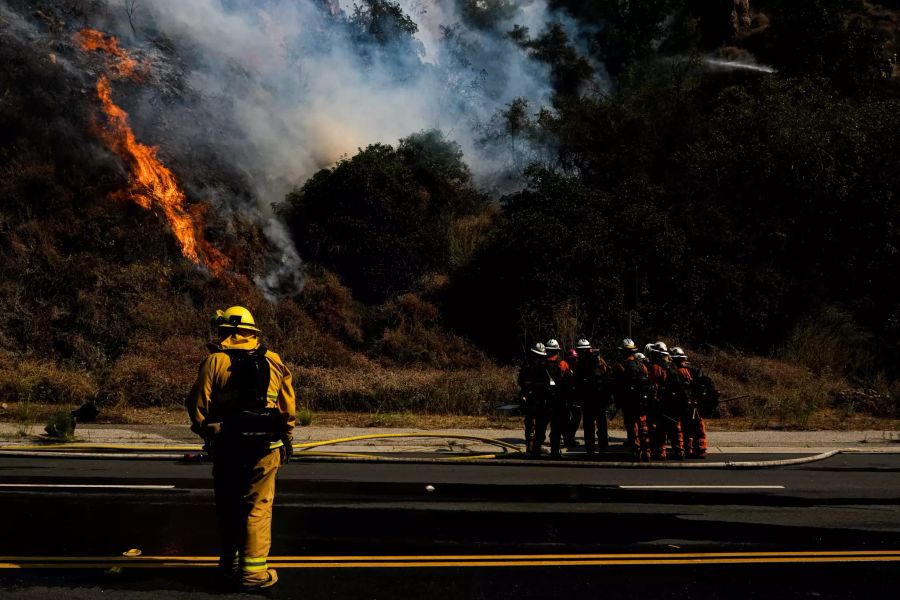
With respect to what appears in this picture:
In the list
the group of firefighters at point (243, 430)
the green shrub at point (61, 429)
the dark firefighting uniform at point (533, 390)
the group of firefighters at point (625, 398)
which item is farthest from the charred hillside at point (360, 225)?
the group of firefighters at point (243, 430)

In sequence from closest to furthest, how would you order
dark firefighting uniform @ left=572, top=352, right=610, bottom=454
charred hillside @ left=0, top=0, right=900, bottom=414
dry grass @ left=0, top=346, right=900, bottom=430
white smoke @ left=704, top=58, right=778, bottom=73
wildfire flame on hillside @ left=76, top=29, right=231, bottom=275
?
dark firefighting uniform @ left=572, top=352, right=610, bottom=454, dry grass @ left=0, top=346, right=900, bottom=430, charred hillside @ left=0, top=0, right=900, bottom=414, wildfire flame on hillside @ left=76, top=29, right=231, bottom=275, white smoke @ left=704, top=58, right=778, bottom=73

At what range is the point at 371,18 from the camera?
38.0 meters

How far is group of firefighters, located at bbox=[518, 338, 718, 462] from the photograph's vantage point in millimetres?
12172

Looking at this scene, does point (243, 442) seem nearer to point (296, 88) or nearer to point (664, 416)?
point (664, 416)

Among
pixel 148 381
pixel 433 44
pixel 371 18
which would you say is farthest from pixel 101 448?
pixel 433 44

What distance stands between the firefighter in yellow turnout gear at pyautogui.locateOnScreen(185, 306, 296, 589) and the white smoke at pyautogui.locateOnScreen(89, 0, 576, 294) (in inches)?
745

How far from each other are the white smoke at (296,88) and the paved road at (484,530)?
607 inches

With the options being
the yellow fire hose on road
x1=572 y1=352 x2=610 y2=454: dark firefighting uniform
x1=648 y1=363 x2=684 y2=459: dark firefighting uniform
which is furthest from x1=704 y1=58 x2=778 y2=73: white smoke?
the yellow fire hose on road

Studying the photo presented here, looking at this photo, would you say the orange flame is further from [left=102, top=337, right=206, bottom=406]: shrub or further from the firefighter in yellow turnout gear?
the firefighter in yellow turnout gear

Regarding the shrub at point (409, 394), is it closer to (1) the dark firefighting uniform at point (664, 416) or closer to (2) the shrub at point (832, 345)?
(1) the dark firefighting uniform at point (664, 416)

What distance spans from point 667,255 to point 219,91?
49.9 ft

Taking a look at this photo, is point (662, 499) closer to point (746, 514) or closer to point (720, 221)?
point (746, 514)

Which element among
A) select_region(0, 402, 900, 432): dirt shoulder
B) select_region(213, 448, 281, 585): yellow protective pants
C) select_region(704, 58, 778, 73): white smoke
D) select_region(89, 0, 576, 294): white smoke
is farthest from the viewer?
select_region(704, 58, 778, 73): white smoke

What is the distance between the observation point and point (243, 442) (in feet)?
18.9
